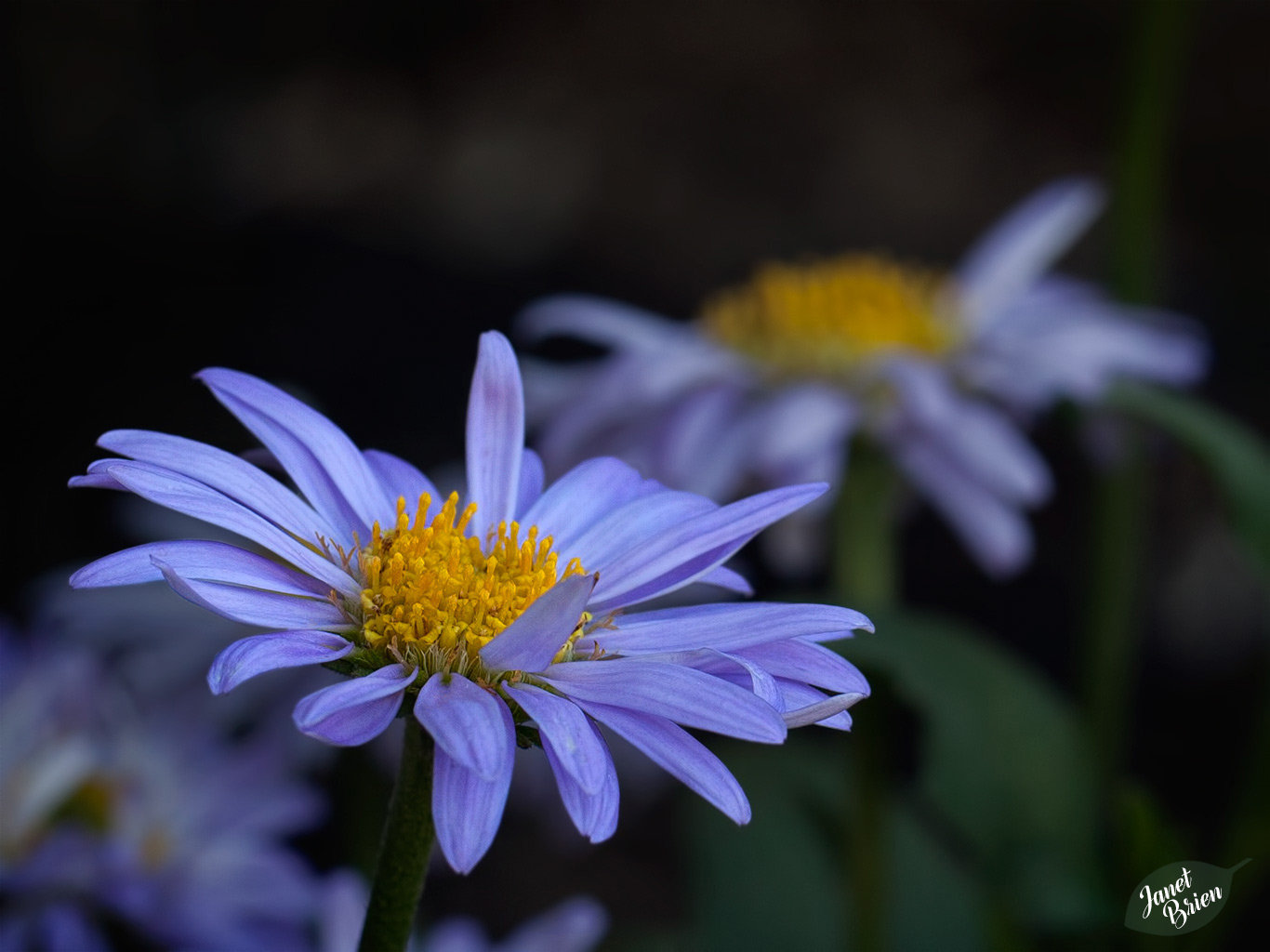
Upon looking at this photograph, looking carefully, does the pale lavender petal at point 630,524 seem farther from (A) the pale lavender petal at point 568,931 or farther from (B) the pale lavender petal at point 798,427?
(B) the pale lavender petal at point 798,427

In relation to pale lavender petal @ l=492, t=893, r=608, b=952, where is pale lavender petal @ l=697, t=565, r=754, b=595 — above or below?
above

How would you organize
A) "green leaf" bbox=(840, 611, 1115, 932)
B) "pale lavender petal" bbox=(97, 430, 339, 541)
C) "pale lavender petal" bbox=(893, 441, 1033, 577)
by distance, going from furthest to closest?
1. "pale lavender petal" bbox=(893, 441, 1033, 577)
2. "green leaf" bbox=(840, 611, 1115, 932)
3. "pale lavender petal" bbox=(97, 430, 339, 541)

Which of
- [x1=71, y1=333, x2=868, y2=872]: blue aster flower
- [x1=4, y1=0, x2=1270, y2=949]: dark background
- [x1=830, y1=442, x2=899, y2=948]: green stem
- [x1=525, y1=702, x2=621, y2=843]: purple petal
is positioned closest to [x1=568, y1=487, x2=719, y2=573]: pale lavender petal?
[x1=71, y1=333, x2=868, y2=872]: blue aster flower

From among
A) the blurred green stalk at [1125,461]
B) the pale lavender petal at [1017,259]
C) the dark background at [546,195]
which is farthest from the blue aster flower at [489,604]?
the dark background at [546,195]

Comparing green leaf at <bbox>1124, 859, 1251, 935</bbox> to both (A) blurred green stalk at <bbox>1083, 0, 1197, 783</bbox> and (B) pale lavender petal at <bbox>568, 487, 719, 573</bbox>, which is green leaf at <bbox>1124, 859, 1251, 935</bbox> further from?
(B) pale lavender petal at <bbox>568, 487, 719, 573</bbox>

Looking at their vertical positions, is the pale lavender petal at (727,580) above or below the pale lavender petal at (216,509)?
below

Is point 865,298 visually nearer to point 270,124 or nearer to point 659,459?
point 659,459

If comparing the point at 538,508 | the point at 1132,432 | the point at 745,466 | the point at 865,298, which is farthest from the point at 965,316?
the point at 538,508
